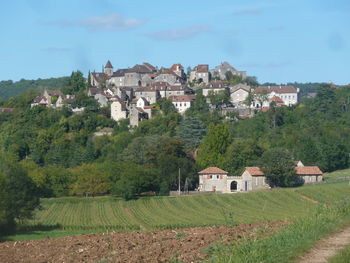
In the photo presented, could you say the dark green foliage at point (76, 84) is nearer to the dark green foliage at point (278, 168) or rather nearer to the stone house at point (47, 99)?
the stone house at point (47, 99)

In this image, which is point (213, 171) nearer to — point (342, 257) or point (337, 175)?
point (337, 175)

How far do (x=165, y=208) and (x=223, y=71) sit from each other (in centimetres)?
6879

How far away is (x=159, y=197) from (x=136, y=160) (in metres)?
15.4

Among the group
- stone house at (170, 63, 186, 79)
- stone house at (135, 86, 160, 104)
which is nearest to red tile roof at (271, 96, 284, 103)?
stone house at (135, 86, 160, 104)

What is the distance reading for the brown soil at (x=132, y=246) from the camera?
54.0 ft

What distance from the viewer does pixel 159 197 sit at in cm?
6475

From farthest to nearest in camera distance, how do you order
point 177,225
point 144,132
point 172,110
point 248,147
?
point 172,110, point 144,132, point 248,147, point 177,225

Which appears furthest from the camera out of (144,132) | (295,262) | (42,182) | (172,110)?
(172,110)

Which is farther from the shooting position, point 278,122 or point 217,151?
point 278,122

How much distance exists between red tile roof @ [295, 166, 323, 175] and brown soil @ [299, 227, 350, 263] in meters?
55.7

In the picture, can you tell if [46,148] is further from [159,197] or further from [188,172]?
[159,197]

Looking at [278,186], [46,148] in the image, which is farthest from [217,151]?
[46,148]

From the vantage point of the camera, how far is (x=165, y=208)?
57.5m

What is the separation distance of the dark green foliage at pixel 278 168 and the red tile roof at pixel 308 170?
5.87 feet
